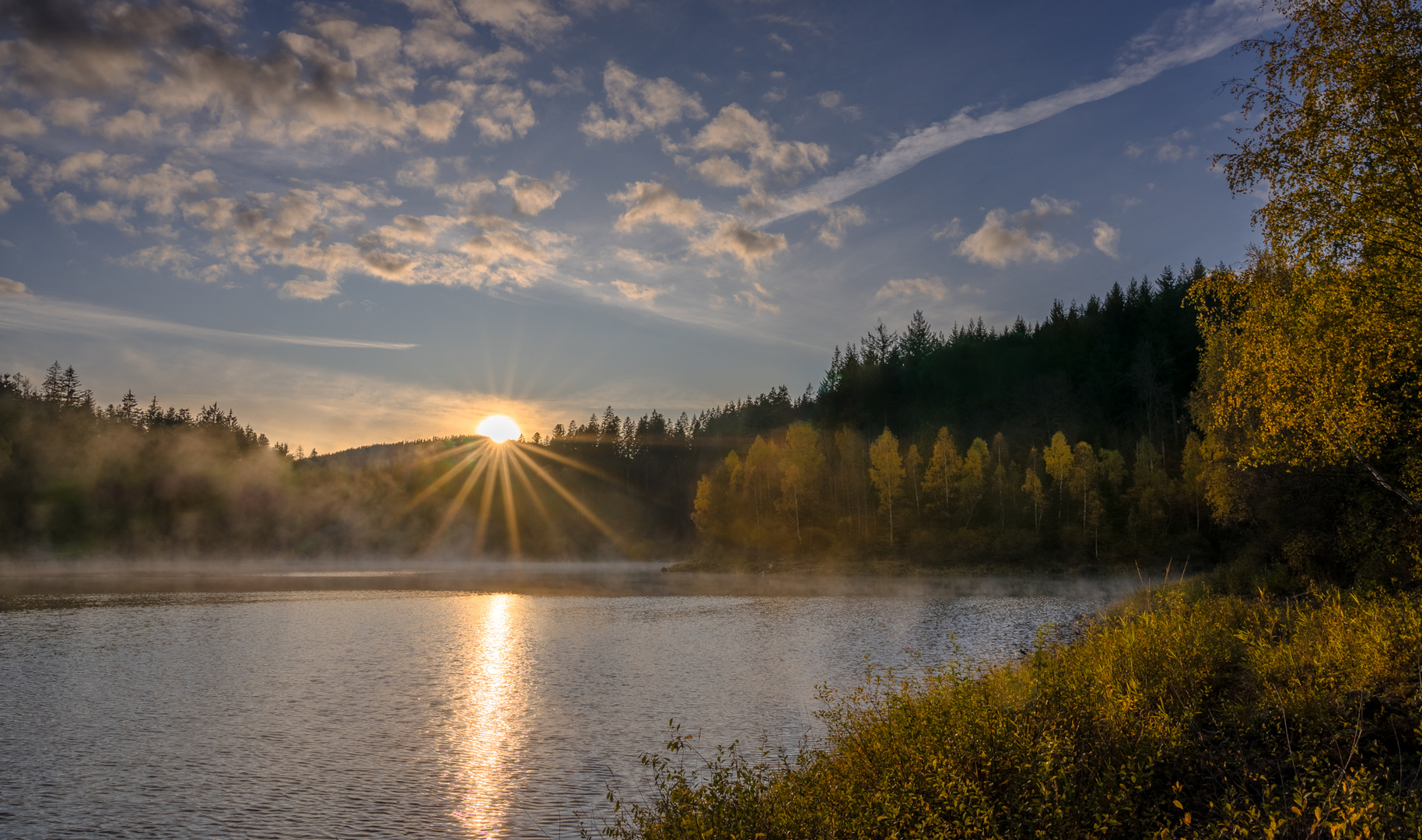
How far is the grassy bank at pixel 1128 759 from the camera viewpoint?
8680 mm

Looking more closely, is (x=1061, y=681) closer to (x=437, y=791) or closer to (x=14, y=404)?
(x=437, y=791)

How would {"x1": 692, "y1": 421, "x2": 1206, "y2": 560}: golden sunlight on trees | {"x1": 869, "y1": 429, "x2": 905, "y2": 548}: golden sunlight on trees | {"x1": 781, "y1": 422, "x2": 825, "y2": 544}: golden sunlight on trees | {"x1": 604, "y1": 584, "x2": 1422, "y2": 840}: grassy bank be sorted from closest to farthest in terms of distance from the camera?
1. {"x1": 604, "y1": 584, "x2": 1422, "y2": 840}: grassy bank
2. {"x1": 692, "y1": 421, "x2": 1206, "y2": 560}: golden sunlight on trees
3. {"x1": 869, "y1": 429, "x2": 905, "y2": 548}: golden sunlight on trees
4. {"x1": 781, "y1": 422, "x2": 825, "y2": 544}: golden sunlight on trees

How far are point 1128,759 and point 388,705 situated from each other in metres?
21.1

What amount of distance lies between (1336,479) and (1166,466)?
100 meters

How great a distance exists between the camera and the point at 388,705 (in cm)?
2305

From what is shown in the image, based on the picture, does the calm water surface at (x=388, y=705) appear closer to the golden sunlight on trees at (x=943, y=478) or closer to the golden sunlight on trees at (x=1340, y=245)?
the golden sunlight on trees at (x=1340, y=245)

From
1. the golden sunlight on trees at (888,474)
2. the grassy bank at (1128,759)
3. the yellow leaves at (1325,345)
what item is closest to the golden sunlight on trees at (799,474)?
the golden sunlight on trees at (888,474)

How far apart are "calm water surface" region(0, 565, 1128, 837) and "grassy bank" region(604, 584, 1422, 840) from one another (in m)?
3.70

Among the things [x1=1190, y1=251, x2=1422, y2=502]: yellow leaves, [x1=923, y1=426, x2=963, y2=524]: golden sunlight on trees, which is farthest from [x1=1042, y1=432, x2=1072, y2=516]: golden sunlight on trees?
[x1=1190, y1=251, x2=1422, y2=502]: yellow leaves

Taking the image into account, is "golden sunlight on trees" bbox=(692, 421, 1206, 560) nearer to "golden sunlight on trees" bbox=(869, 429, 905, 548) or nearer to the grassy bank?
"golden sunlight on trees" bbox=(869, 429, 905, 548)

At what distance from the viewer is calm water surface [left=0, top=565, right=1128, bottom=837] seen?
1418 cm

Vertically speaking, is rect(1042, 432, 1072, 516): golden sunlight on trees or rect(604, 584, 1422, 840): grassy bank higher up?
rect(1042, 432, 1072, 516): golden sunlight on trees

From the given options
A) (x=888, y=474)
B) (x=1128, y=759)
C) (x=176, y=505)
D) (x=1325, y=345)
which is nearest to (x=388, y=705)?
(x=1128, y=759)

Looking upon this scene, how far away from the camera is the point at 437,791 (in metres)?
15.1
